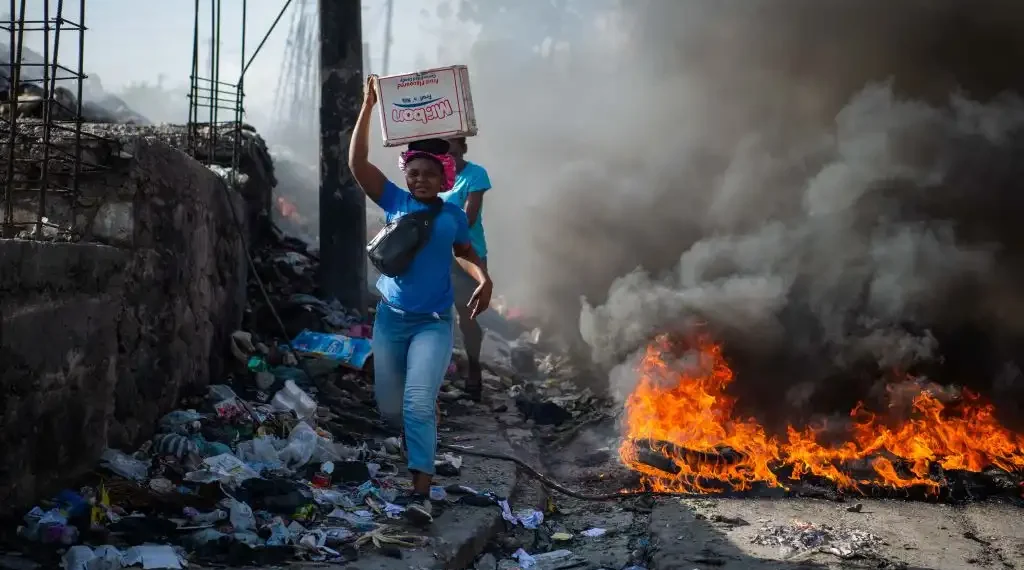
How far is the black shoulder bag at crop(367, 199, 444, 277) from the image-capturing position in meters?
3.63

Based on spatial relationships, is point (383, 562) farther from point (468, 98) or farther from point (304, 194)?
point (304, 194)

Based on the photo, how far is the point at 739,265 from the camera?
828 cm

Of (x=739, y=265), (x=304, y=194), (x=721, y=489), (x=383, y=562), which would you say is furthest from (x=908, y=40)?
(x=304, y=194)

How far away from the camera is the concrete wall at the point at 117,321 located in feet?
9.33

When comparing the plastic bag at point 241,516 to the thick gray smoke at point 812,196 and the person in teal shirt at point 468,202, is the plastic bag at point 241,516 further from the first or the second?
the thick gray smoke at point 812,196

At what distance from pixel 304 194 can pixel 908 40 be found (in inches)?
665

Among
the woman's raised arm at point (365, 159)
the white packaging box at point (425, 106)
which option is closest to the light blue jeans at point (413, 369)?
the woman's raised arm at point (365, 159)

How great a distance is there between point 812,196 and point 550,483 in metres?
4.64

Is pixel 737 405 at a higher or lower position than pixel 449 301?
lower

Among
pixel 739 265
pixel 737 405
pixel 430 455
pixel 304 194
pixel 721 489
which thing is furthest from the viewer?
pixel 304 194

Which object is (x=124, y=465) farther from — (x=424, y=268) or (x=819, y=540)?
(x=819, y=540)

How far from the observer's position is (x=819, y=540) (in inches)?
151

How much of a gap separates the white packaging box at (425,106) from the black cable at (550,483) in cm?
203


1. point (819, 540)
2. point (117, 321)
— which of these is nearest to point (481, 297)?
point (117, 321)
